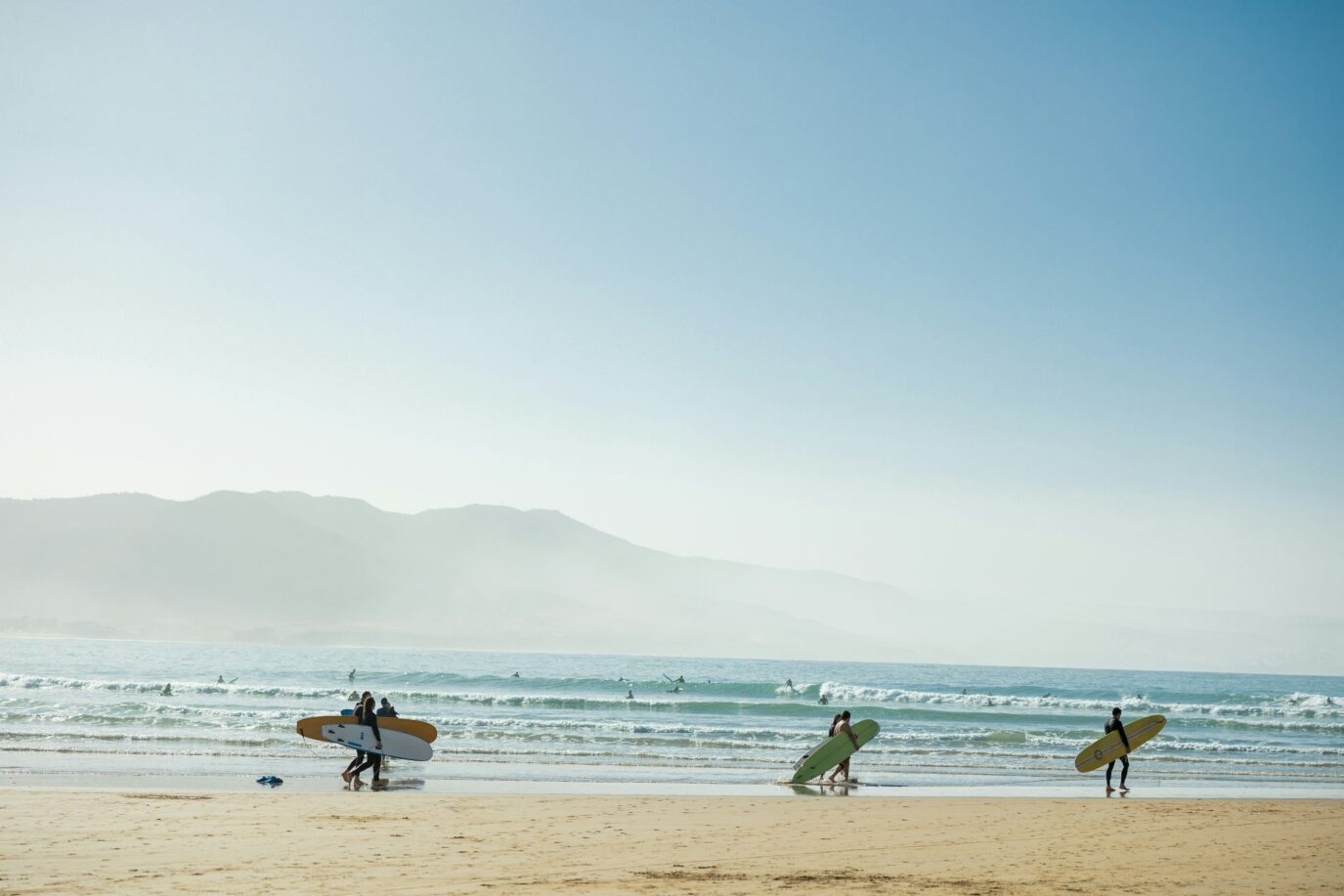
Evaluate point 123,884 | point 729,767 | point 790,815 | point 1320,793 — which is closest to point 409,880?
point 123,884

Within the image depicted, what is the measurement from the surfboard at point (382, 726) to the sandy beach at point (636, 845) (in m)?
3.93

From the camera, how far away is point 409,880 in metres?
9.84

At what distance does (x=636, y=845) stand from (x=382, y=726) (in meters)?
10.5

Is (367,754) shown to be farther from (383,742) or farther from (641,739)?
(641,739)

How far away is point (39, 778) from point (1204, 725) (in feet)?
130

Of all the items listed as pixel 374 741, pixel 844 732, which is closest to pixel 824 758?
pixel 844 732

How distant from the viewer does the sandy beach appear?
1010 centimetres

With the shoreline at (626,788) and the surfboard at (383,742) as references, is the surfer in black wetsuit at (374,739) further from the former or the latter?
the shoreline at (626,788)

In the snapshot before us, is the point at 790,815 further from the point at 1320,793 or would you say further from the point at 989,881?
the point at 1320,793

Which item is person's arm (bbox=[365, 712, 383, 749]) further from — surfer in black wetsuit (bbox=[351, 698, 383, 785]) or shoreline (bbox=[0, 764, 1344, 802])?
shoreline (bbox=[0, 764, 1344, 802])

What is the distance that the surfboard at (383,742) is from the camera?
1930 cm

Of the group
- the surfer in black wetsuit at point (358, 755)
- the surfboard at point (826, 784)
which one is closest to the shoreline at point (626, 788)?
the surfboard at point (826, 784)

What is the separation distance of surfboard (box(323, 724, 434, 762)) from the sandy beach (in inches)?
95.0

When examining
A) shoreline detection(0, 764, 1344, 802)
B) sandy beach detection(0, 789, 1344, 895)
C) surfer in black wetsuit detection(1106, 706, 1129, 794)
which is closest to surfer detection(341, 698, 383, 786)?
shoreline detection(0, 764, 1344, 802)
